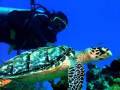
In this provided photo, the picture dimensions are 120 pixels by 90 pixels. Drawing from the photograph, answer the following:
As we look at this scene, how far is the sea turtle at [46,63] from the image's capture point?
344 cm

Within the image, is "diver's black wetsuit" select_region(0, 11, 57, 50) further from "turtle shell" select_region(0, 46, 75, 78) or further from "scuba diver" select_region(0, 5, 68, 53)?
"turtle shell" select_region(0, 46, 75, 78)

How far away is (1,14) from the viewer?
738 cm

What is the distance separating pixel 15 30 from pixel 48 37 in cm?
172

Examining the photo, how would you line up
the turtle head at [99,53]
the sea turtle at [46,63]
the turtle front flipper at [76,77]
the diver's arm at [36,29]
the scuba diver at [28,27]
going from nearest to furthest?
the turtle front flipper at [76,77]
the sea turtle at [46,63]
the turtle head at [99,53]
the diver's arm at [36,29]
the scuba diver at [28,27]

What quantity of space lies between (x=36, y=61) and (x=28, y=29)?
3.21m

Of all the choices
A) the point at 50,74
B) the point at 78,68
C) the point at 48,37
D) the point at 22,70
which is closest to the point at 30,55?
the point at 22,70

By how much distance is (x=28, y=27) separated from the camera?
6.37 metres

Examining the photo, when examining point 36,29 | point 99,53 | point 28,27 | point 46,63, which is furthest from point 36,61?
point 28,27

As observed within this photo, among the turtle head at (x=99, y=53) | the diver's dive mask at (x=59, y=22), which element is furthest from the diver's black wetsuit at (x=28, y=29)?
the turtle head at (x=99, y=53)

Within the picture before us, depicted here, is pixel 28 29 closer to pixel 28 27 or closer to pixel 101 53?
pixel 28 27

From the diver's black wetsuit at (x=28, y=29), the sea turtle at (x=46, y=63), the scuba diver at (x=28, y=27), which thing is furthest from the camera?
the scuba diver at (x=28, y=27)

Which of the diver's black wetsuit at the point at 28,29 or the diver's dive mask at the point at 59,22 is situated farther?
the diver's dive mask at the point at 59,22

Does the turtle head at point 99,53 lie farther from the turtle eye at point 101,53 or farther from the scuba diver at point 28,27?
the scuba diver at point 28,27

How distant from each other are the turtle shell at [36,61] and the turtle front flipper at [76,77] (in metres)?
0.48
